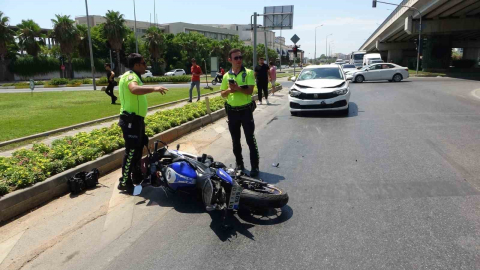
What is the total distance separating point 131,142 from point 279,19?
24.8 meters

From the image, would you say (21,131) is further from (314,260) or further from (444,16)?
(444,16)

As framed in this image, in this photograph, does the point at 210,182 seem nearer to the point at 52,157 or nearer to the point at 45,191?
the point at 45,191

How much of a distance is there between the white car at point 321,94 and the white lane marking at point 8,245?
8.92 meters

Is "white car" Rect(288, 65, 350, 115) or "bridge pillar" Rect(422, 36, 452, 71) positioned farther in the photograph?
"bridge pillar" Rect(422, 36, 452, 71)

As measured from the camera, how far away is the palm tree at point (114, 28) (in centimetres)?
5494

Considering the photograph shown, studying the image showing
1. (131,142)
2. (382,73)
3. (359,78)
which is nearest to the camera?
(131,142)

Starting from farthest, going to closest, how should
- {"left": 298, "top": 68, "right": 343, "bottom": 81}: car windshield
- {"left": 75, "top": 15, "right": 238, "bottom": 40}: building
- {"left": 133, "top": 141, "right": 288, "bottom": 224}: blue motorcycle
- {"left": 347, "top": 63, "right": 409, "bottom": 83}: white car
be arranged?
{"left": 75, "top": 15, "right": 238, "bottom": 40}: building, {"left": 347, "top": 63, "right": 409, "bottom": 83}: white car, {"left": 298, "top": 68, "right": 343, "bottom": 81}: car windshield, {"left": 133, "top": 141, "right": 288, "bottom": 224}: blue motorcycle

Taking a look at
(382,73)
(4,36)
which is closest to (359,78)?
(382,73)

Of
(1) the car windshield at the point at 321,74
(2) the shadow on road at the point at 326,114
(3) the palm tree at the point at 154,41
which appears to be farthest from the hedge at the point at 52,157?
(3) the palm tree at the point at 154,41

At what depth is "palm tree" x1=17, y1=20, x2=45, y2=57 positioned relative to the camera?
5552 centimetres

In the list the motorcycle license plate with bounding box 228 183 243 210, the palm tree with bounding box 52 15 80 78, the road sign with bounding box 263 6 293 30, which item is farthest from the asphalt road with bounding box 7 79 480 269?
the palm tree with bounding box 52 15 80 78

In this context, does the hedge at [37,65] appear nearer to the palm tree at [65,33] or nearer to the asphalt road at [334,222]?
the palm tree at [65,33]

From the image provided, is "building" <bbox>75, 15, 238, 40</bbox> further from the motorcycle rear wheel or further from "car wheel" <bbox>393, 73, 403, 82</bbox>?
the motorcycle rear wheel

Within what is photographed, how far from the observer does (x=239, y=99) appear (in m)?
5.54
